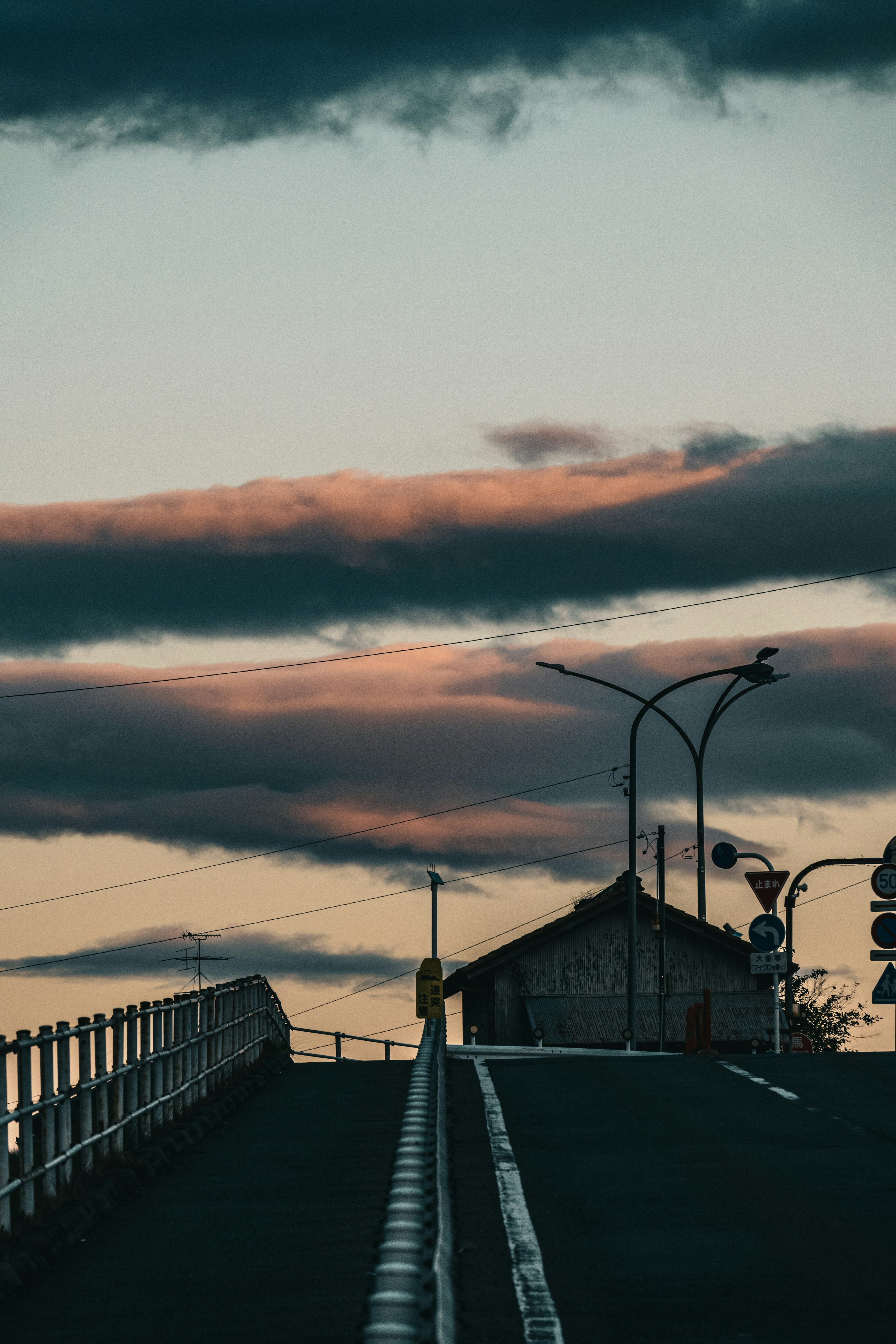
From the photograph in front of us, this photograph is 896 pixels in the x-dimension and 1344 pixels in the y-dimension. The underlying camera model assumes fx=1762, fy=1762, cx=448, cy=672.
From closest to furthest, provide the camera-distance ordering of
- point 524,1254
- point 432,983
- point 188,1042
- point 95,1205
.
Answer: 1. point 524,1254
2. point 95,1205
3. point 188,1042
4. point 432,983

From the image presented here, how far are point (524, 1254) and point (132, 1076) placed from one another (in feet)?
18.0

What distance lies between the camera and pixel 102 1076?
13016 mm

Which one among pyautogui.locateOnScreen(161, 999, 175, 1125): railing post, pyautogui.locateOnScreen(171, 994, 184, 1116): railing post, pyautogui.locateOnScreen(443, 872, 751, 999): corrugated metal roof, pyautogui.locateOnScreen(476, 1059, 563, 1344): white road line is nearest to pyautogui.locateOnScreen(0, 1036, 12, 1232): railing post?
pyautogui.locateOnScreen(476, 1059, 563, 1344): white road line

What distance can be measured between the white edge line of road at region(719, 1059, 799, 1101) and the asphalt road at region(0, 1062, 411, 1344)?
5167mm

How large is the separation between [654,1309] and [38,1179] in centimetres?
450

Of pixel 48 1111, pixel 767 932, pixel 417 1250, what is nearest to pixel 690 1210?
pixel 417 1250

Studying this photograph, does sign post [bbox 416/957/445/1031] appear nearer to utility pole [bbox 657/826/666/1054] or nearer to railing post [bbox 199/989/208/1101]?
utility pole [bbox 657/826/666/1054]

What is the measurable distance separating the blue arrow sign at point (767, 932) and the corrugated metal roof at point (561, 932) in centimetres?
2223

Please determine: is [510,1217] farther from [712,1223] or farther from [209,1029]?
[209,1029]

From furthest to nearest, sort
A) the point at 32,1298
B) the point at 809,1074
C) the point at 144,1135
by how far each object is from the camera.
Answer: the point at 809,1074 < the point at 144,1135 < the point at 32,1298

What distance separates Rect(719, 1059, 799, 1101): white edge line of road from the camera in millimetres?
19719

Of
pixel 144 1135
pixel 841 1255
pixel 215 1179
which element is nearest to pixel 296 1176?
pixel 215 1179

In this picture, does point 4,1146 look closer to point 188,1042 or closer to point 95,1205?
point 95,1205

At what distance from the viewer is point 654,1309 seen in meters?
8.39
